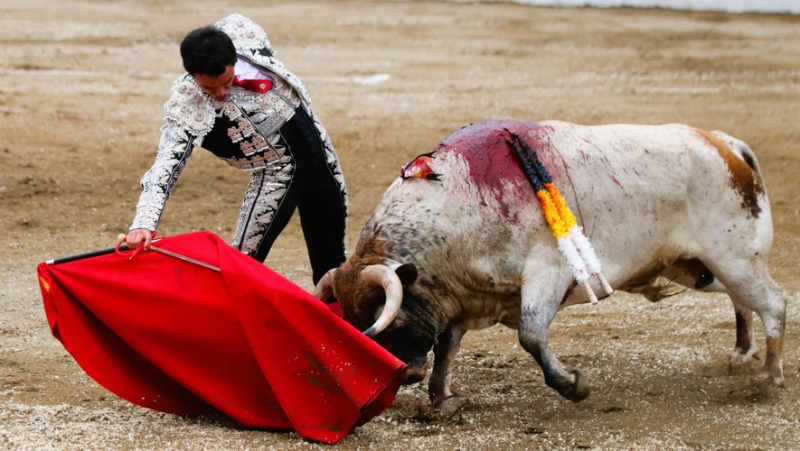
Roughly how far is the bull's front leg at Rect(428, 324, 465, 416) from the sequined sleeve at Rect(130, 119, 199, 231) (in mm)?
1451

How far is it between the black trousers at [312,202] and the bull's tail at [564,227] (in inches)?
36.8

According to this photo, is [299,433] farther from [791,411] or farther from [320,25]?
[320,25]

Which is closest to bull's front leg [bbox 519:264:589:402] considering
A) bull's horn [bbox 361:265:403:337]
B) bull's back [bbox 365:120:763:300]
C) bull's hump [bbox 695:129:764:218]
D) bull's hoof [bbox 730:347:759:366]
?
Answer: bull's back [bbox 365:120:763:300]

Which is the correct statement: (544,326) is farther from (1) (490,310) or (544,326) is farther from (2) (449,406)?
(2) (449,406)

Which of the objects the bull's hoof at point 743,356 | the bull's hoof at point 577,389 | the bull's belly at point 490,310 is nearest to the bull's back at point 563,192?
the bull's belly at point 490,310

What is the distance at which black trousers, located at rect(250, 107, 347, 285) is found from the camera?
18.7ft

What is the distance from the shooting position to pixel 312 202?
19.3 ft

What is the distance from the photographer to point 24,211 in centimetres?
962

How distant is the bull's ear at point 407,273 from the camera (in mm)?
5332

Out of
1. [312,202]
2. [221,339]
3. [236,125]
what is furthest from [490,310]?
[236,125]

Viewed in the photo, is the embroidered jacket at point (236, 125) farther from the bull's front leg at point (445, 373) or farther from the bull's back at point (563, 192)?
the bull's front leg at point (445, 373)

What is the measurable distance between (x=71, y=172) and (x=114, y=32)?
5582mm

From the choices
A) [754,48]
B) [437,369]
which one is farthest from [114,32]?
[437,369]

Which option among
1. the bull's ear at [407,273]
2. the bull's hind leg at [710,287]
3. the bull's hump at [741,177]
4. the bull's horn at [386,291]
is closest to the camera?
the bull's horn at [386,291]
